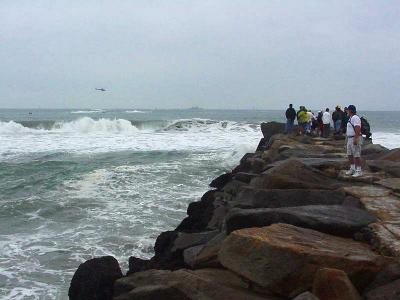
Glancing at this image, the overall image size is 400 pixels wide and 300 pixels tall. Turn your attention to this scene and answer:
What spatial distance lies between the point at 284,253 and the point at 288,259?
53mm

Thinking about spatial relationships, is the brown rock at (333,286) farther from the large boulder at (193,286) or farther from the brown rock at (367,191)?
the brown rock at (367,191)

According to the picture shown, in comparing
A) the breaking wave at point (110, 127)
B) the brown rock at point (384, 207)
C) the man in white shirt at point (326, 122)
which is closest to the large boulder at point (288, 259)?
the brown rock at point (384, 207)

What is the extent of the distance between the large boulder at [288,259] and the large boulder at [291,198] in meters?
1.79

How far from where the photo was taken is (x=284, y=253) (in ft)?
11.7

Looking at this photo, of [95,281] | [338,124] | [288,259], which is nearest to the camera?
[288,259]

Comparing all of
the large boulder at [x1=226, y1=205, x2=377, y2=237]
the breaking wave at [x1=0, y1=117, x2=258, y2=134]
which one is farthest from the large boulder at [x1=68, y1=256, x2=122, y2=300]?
the breaking wave at [x1=0, y1=117, x2=258, y2=134]

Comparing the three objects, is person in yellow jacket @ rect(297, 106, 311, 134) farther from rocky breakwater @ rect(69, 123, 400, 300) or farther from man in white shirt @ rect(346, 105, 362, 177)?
rocky breakwater @ rect(69, 123, 400, 300)

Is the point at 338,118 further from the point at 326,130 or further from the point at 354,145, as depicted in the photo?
the point at 354,145

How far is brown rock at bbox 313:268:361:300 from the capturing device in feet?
10.7

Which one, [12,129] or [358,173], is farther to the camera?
[12,129]

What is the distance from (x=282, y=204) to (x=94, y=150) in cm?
1821

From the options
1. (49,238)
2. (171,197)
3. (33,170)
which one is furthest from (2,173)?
(49,238)

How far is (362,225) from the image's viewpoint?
460cm

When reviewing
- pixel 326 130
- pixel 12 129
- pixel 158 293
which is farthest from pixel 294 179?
pixel 12 129
